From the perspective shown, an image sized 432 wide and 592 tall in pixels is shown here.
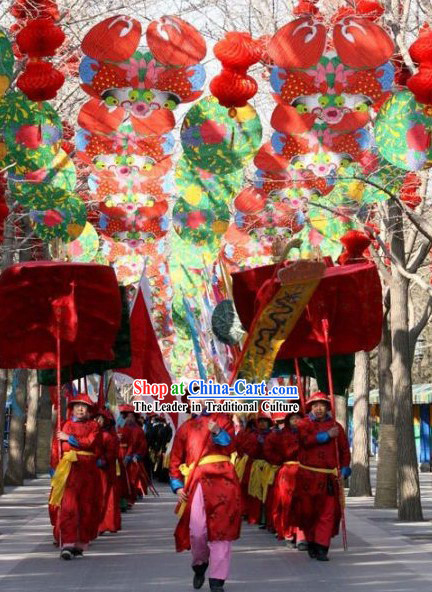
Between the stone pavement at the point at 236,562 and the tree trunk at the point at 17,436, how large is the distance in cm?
978

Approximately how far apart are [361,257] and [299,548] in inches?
160

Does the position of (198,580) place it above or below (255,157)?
below

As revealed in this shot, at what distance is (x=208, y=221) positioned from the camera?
18.6m

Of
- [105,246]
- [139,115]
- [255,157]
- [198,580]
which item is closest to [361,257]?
[255,157]

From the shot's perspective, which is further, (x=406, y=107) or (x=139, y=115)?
(x=139, y=115)

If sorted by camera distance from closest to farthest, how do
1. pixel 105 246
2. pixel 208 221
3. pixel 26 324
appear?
pixel 26 324, pixel 208 221, pixel 105 246

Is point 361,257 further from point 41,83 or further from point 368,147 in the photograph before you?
point 41,83

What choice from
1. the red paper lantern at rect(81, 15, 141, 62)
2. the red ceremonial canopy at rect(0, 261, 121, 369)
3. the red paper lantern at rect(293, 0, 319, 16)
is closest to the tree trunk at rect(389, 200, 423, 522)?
the red paper lantern at rect(293, 0, 319, 16)

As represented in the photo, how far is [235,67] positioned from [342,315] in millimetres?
4307

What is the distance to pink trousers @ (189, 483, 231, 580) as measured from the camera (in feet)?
38.0

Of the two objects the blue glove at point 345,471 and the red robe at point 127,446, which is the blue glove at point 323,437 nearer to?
the blue glove at point 345,471

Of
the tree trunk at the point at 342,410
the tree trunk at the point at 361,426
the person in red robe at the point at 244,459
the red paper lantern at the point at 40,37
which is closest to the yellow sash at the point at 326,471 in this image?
the person in red robe at the point at 244,459

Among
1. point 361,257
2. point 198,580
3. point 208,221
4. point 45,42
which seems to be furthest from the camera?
point 208,221

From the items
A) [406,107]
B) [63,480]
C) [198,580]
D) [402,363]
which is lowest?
[198,580]
